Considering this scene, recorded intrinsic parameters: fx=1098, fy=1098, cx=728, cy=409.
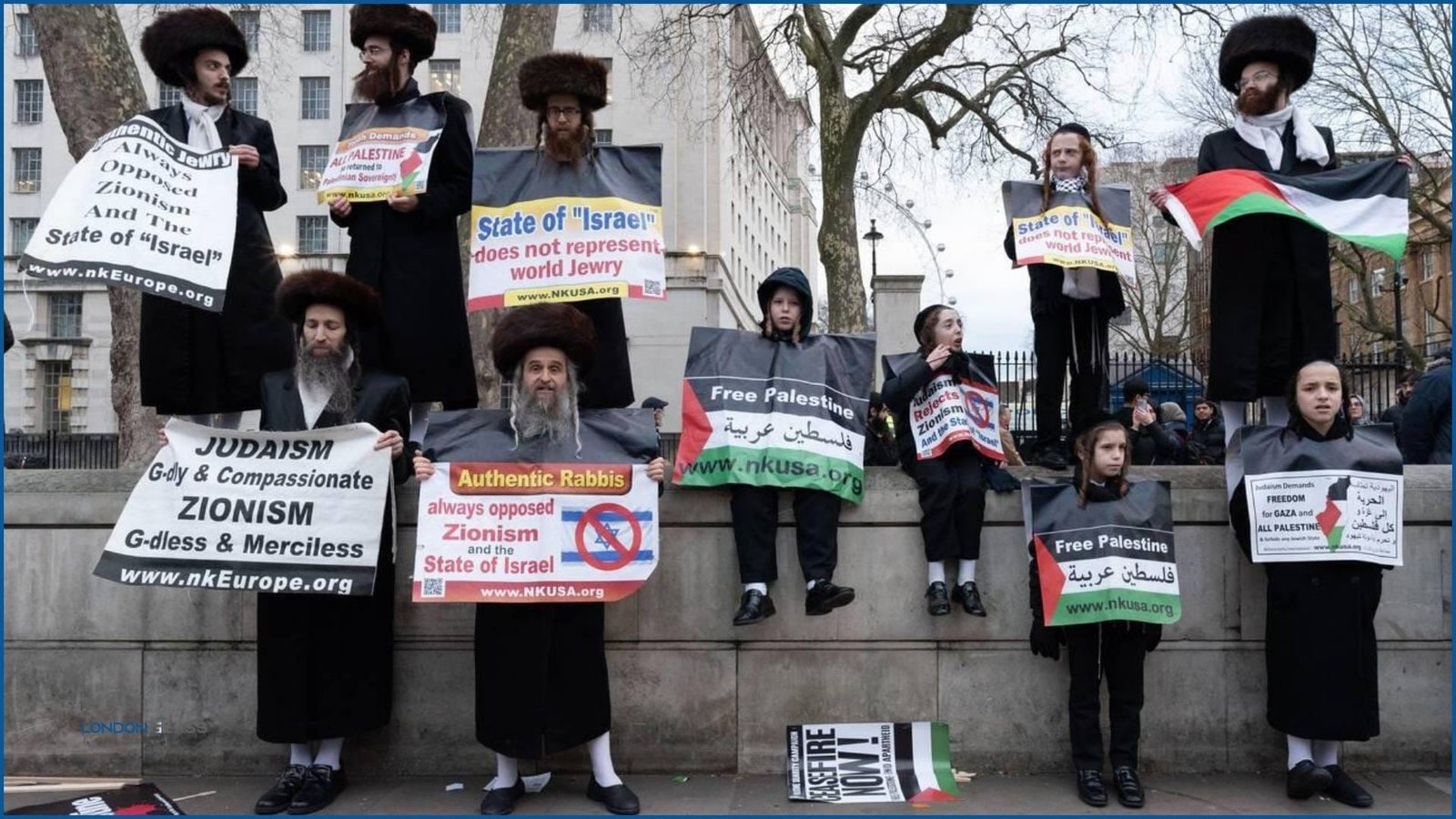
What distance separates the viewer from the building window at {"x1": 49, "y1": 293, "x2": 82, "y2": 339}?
46875mm

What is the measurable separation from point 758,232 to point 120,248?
2413 inches

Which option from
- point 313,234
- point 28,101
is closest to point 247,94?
point 313,234

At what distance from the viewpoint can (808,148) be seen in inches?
951

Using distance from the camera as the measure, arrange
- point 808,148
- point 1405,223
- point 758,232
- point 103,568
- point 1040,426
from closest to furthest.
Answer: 1. point 103,568
2. point 1405,223
3. point 1040,426
4. point 808,148
5. point 758,232

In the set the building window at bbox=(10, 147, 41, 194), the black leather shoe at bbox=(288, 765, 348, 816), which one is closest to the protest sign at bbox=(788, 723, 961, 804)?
the black leather shoe at bbox=(288, 765, 348, 816)

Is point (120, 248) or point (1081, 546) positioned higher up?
point (120, 248)

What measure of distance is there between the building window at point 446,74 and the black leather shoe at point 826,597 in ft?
143

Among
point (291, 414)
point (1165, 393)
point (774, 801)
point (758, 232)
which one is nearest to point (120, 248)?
point (291, 414)

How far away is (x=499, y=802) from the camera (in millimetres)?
5188

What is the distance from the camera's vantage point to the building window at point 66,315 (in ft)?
154

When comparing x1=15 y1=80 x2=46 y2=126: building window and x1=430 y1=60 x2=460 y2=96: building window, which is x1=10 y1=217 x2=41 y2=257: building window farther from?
x1=430 y1=60 x2=460 y2=96: building window

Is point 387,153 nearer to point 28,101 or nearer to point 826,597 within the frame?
point 826,597

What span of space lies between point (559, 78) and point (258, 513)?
275cm

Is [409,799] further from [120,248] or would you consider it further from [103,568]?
[120,248]
